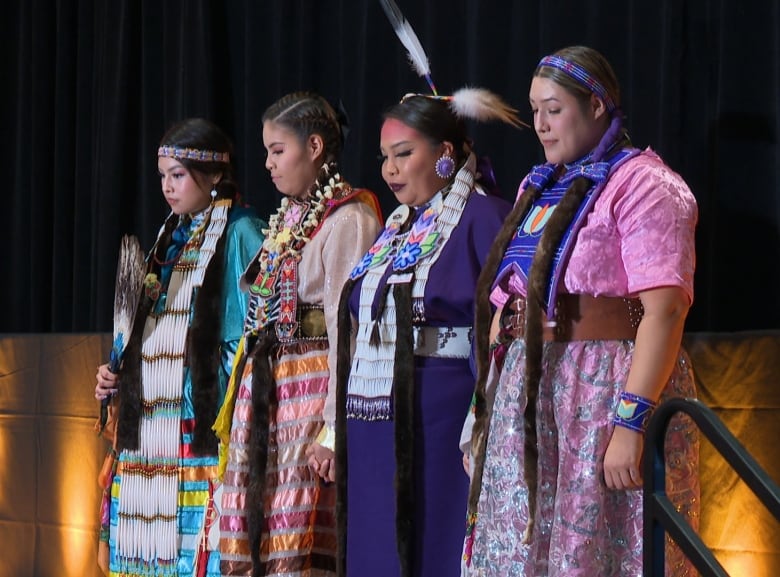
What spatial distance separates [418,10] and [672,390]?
2.01 meters

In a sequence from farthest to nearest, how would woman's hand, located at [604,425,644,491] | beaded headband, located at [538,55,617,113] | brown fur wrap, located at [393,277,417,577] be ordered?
brown fur wrap, located at [393,277,417,577]
beaded headband, located at [538,55,617,113]
woman's hand, located at [604,425,644,491]

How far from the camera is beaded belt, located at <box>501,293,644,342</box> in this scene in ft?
7.87

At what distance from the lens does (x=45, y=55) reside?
523cm

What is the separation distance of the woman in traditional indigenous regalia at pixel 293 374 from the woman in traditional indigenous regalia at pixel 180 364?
0.23 metres

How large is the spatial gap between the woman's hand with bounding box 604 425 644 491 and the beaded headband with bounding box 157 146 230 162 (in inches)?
73.2

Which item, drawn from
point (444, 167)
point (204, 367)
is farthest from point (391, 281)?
point (204, 367)

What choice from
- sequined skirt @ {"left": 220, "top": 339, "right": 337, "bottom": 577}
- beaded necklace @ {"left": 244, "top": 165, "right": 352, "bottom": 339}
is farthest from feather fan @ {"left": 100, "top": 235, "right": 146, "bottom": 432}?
sequined skirt @ {"left": 220, "top": 339, "right": 337, "bottom": 577}

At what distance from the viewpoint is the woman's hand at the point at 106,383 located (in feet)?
12.3

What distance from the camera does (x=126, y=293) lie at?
3.74 m

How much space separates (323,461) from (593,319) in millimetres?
988

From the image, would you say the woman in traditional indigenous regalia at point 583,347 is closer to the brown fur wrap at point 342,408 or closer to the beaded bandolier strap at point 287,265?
the brown fur wrap at point 342,408

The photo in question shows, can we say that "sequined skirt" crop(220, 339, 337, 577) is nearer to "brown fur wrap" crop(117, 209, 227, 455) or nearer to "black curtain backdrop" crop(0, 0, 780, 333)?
"brown fur wrap" crop(117, 209, 227, 455)

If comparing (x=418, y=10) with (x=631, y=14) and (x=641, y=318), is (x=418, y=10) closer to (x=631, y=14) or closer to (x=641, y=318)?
(x=631, y=14)

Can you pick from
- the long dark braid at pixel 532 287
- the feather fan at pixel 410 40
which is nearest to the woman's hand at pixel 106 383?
the feather fan at pixel 410 40
